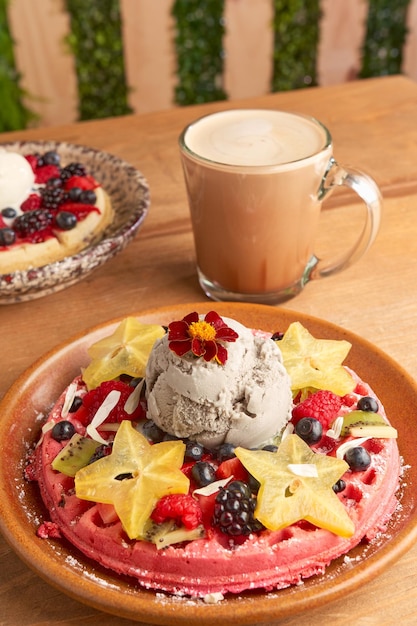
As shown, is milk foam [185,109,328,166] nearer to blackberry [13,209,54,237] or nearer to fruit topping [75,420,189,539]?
blackberry [13,209,54,237]

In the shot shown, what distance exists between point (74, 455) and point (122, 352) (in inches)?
7.3

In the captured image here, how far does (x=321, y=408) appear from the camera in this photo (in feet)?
3.32

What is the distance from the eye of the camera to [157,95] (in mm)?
3510

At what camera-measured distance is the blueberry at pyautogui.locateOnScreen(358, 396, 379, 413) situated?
103 cm

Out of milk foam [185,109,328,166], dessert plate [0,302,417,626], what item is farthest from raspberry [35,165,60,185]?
dessert plate [0,302,417,626]

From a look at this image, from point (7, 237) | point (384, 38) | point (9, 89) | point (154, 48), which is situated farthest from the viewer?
point (384, 38)

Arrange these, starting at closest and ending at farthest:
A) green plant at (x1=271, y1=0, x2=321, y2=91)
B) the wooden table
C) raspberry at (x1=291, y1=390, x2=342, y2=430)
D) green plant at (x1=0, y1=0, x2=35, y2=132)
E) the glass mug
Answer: the wooden table, raspberry at (x1=291, y1=390, x2=342, y2=430), the glass mug, green plant at (x1=0, y1=0, x2=35, y2=132), green plant at (x1=271, y1=0, x2=321, y2=91)

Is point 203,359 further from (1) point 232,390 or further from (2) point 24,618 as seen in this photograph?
(2) point 24,618

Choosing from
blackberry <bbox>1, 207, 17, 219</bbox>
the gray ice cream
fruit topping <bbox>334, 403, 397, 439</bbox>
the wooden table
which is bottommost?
the wooden table

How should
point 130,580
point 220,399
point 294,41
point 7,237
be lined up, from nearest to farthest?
1. point 130,580
2. point 220,399
3. point 7,237
4. point 294,41

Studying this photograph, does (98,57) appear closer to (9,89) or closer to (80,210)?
(9,89)

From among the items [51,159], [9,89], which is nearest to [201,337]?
[51,159]

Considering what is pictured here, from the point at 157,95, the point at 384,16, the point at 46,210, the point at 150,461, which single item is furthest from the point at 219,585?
the point at 384,16

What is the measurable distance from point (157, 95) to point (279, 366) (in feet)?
8.97
